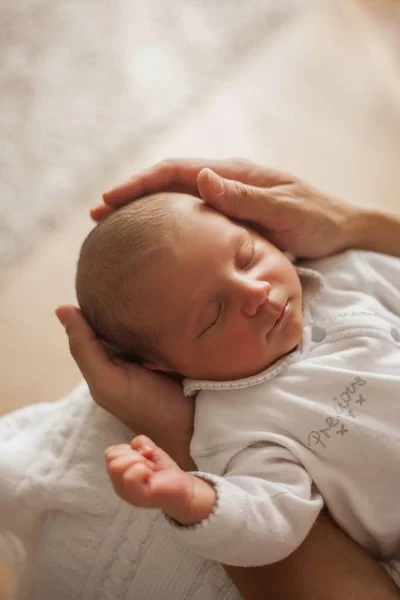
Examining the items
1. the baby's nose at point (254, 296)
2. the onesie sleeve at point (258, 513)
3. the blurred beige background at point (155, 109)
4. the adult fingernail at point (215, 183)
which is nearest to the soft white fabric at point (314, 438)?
the onesie sleeve at point (258, 513)

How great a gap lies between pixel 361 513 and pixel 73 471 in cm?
44

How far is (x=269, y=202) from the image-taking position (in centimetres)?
100

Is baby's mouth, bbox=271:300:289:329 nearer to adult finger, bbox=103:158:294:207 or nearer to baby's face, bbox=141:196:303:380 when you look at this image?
baby's face, bbox=141:196:303:380

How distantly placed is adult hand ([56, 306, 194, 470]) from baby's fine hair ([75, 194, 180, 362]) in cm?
3

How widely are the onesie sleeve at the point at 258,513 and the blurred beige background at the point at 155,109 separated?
631 mm

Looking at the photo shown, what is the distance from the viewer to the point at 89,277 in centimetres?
94

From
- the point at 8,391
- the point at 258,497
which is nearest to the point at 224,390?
the point at 258,497

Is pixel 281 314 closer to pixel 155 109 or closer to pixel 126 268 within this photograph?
pixel 126 268

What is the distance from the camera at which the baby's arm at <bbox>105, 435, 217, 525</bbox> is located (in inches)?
25.9

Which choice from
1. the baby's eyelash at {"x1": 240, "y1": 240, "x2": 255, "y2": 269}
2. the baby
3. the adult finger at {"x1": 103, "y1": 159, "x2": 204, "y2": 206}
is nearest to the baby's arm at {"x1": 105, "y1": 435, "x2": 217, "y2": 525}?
the baby

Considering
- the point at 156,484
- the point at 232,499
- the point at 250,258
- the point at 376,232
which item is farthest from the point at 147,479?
the point at 376,232

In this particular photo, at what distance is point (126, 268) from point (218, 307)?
0.50 ft

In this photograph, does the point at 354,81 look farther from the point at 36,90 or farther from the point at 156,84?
the point at 36,90

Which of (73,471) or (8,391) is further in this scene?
(8,391)
